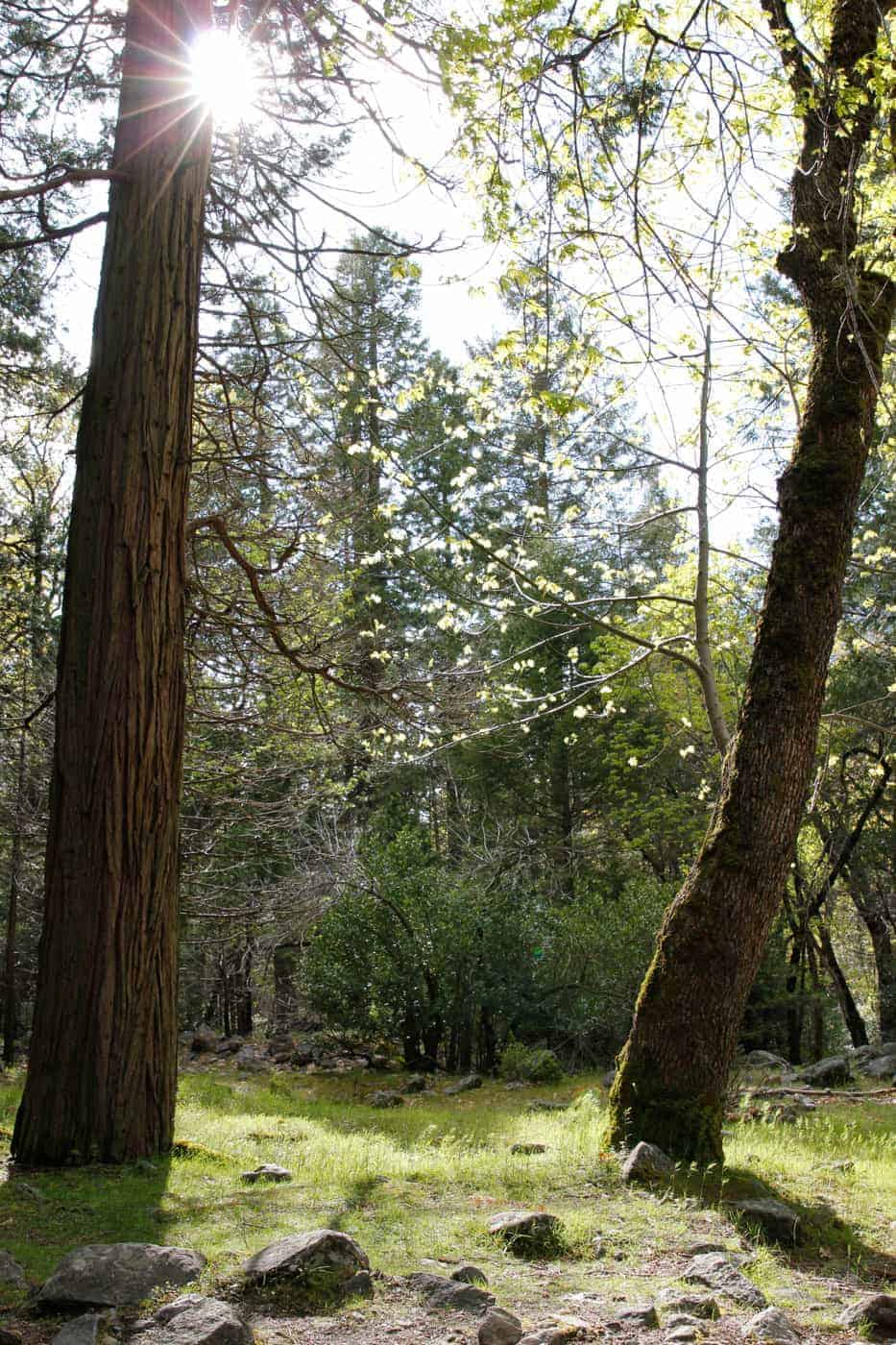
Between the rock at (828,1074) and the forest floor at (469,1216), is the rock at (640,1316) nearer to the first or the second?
the forest floor at (469,1216)

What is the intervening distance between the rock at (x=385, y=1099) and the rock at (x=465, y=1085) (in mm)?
724

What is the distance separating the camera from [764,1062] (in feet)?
39.3

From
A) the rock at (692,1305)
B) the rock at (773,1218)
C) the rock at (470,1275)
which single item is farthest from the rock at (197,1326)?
the rock at (773,1218)

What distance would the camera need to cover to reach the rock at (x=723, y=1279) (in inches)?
125

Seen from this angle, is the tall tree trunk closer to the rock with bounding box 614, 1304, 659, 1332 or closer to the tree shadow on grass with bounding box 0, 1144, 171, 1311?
the tree shadow on grass with bounding box 0, 1144, 171, 1311

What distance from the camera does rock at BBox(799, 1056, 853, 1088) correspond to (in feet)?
33.1

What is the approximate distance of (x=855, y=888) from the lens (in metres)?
14.7

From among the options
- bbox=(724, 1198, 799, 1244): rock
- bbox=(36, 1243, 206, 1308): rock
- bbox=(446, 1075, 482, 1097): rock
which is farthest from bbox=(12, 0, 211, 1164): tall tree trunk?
bbox=(446, 1075, 482, 1097): rock

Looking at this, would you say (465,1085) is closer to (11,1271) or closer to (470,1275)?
(470,1275)

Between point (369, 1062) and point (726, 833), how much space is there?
8.98 m

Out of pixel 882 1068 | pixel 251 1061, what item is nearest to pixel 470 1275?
pixel 882 1068

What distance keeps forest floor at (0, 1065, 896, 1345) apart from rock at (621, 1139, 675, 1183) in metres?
0.08

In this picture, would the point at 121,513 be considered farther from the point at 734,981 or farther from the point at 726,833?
the point at 734,981

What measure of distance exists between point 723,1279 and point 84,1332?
6.65 feet
